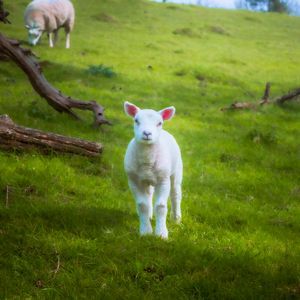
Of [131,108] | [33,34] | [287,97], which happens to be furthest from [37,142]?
[33,34]

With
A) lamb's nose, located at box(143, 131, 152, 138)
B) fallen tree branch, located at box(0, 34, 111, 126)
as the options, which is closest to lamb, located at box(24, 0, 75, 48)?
fallen tree branch, located at box(0, 34, 111, 126)

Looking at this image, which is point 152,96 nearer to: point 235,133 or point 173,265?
point 235,133

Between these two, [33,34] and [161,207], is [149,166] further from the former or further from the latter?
[33,34]

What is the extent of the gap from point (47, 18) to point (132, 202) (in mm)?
17803

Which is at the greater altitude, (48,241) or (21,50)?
(21,50)

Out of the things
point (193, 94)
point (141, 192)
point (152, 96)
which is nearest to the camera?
point (141, 192)

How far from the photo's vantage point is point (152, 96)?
1546cm

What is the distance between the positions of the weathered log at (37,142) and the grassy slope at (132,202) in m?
0.17

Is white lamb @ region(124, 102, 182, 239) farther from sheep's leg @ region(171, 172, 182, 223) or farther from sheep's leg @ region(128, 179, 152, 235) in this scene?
sheep's leg @ region(171, 172, 182, 223)

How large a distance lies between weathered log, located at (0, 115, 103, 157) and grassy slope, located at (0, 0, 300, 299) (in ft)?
0.57

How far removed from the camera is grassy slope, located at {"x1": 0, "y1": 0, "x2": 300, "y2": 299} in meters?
4.49

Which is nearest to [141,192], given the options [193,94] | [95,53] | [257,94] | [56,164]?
[56,164]

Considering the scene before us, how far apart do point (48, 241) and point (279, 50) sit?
2762 cm

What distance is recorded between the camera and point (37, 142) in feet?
26.7
